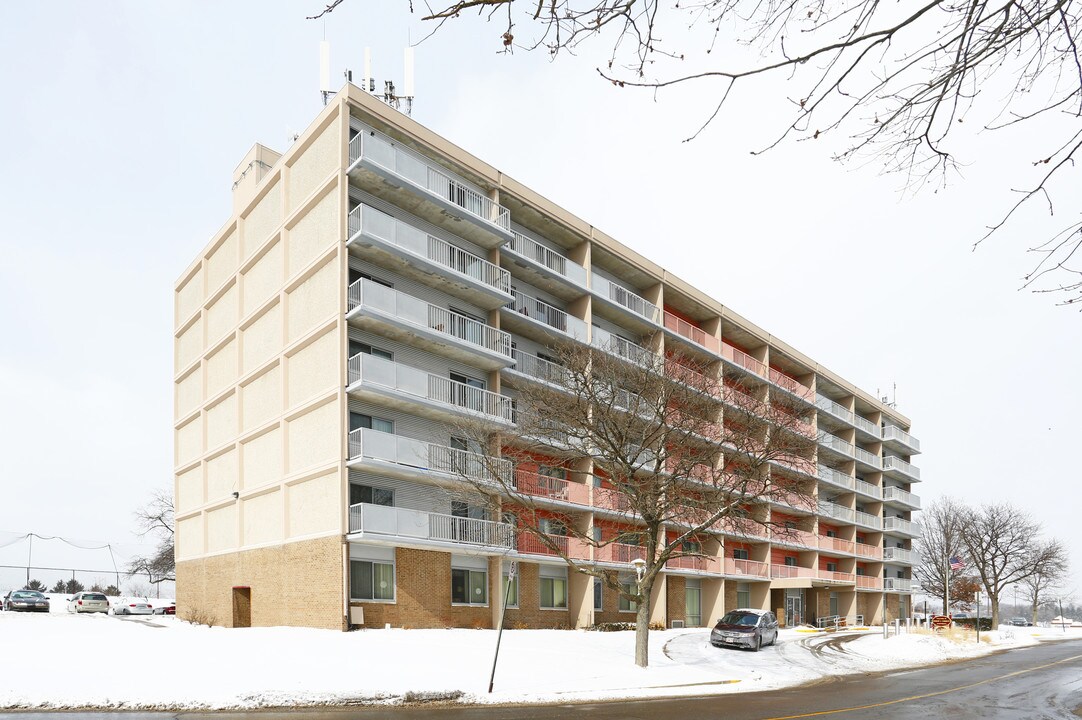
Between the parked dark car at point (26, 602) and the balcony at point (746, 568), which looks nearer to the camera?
the parked dark car at point (26, 602)

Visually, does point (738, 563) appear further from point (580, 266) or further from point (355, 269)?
point (355, 269)

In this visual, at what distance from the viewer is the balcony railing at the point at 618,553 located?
39.8 meters

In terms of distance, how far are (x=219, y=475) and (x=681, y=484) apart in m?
23.4

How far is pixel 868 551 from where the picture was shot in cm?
6694

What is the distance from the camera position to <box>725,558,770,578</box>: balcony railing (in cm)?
4988

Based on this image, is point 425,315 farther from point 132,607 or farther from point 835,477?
point 835,477

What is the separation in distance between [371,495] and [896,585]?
177ft

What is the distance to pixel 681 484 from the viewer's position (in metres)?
28.4

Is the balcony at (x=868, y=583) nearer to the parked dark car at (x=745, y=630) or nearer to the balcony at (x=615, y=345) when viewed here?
the parked dark car at (x=745, y=630)

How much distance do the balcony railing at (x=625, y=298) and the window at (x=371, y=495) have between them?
1569 cm

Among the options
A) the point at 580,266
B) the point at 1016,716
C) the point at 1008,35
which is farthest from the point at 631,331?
the point at 1008,35

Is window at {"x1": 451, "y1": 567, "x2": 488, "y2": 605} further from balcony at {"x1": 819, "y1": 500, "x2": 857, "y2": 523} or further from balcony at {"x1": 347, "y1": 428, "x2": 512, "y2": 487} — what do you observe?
balcony at {"x1": 819, "y1": 500, "x2": 857, "y2": 523}

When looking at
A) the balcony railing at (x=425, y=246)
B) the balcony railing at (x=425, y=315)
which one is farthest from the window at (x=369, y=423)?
the balcony railing at (x=425, y=246)

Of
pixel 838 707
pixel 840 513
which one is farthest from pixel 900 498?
pixel 838 707
